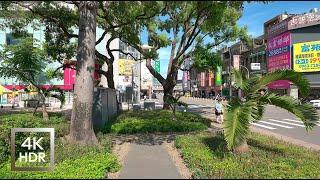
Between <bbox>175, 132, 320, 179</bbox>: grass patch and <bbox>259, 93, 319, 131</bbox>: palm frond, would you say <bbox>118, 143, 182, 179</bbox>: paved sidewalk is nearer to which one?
<bbox>175, 132, 320, 179</bbox>: grass patch

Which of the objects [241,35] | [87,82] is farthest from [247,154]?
[241,35]

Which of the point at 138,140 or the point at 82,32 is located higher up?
the point at 82,32

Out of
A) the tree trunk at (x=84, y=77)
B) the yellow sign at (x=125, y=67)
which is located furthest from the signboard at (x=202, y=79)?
the tree trunk at (x=84, y=77)

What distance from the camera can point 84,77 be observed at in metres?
13.2

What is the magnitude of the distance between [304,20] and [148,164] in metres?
61.0

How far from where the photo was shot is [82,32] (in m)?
13.2

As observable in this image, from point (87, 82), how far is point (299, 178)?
6671 millimetres

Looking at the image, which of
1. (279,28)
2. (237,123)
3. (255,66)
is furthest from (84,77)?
(255,66)

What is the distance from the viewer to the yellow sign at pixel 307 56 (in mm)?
63750

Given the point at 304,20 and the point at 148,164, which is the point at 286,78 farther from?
the point at 304,20

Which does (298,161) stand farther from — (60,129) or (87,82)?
(60,129)

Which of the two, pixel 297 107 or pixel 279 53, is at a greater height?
pixel 279 53

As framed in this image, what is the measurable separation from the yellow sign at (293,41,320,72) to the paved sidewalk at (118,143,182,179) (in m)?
54.5

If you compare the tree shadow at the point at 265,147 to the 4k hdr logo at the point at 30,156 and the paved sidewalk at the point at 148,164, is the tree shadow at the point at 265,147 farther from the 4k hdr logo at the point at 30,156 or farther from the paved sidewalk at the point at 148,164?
the 4k hdr logo at the point at 30,156
